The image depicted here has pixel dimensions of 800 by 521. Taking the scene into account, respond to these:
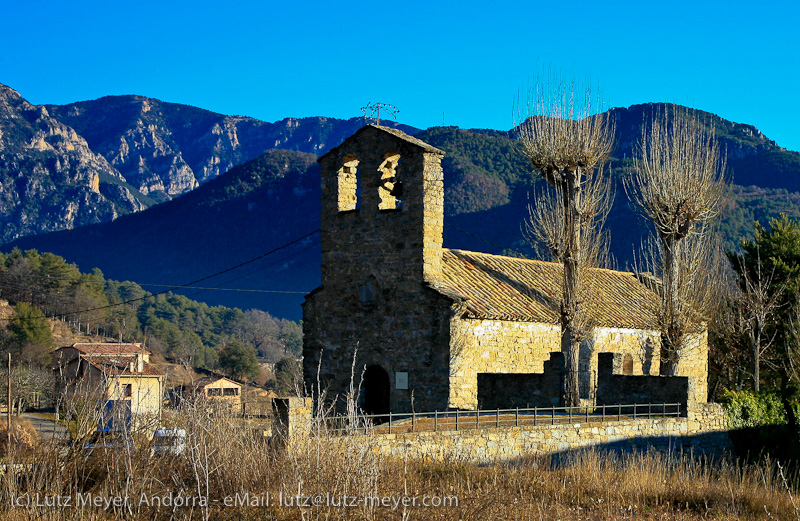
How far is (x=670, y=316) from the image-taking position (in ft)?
86.9

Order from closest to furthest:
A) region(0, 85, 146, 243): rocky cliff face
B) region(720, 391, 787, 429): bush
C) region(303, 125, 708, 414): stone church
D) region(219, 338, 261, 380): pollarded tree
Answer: region(303, 125, 708, 414): stone church
region(720, 391, 787, 429): bush
region(219, 338, 261, 380): pollarded tree
region(0, 85, 146, 243): rocky cliff face

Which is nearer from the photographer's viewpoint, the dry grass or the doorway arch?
the dry grass

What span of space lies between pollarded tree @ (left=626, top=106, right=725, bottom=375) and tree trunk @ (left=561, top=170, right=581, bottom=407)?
304cm

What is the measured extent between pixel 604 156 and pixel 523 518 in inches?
649

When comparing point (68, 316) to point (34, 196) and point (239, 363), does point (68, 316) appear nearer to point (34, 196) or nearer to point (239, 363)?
point (239, 363)

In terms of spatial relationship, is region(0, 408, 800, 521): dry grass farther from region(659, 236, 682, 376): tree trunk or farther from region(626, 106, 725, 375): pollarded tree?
region(626, 106, 725, 375): pollarded tree

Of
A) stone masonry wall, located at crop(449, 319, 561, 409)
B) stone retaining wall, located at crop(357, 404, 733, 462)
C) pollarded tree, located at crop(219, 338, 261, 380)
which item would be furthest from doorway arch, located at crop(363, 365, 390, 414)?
pollarded tree, located at crop(219, 338, 261, 380)

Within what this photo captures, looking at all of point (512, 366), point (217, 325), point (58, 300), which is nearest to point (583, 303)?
point (512, 366)

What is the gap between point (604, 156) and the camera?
2605 centimetres

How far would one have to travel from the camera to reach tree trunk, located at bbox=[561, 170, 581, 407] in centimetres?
2350

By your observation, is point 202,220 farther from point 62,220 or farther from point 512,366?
point 512,366

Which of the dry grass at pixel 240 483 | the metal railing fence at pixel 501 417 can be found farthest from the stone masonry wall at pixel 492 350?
the dry grass at pixel 240 483

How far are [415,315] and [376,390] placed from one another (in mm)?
2500

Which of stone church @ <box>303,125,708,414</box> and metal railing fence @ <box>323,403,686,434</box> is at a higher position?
stone church @ <box>303,125,708,414</box>
